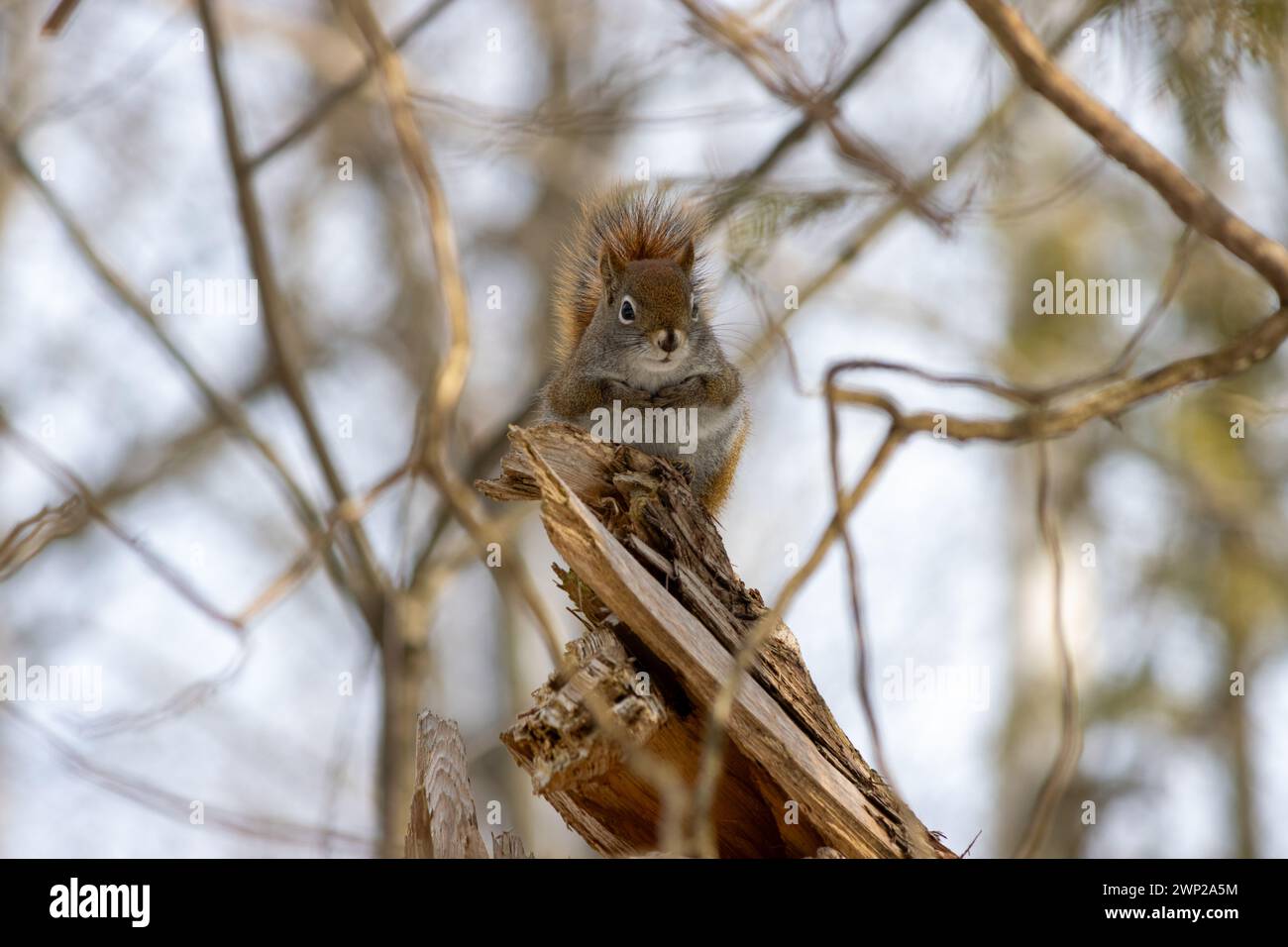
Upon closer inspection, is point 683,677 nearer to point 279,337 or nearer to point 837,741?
point 837,741

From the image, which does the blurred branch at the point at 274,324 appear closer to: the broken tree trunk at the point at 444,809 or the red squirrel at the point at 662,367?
the red squirrel at the point at 662,367

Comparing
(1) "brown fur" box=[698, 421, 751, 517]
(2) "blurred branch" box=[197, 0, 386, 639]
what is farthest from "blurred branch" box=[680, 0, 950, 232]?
(2) "blurred branch" box=[197, 0, 386, 639]

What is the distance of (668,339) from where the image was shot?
3.23 meters

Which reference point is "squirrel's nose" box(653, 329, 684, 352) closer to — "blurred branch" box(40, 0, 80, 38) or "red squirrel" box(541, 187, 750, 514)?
"red squirrel" box(541, 187, 750, 514)

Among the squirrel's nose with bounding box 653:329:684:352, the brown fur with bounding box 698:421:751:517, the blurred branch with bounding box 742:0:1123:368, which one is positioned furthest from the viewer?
the brown fur with bounding box 698:421:751:517

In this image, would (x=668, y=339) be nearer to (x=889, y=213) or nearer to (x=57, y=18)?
(x=889, y=213)

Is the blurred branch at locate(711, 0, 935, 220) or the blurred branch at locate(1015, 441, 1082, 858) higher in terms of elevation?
the blurred branch at locate(711, 0, 935, 220)

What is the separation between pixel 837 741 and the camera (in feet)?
8.50

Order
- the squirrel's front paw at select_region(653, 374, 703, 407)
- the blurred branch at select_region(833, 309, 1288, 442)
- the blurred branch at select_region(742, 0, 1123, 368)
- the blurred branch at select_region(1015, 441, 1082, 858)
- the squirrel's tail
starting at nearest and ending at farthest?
the blurred branch at select_region(1015, 441, 1082, 858)
the blurred branch at select_region(833, 309, 1288, 442)
the blurred branch at select_region(742, 0, 1123, 368)
the squirrel's front paw at select_region(653, 374, 703, 407)
the squirrel's tail

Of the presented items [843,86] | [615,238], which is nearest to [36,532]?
[615,238]

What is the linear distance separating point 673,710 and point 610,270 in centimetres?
150

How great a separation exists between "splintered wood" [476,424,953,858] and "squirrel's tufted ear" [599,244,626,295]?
93 centimetres

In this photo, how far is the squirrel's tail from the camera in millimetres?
3927
